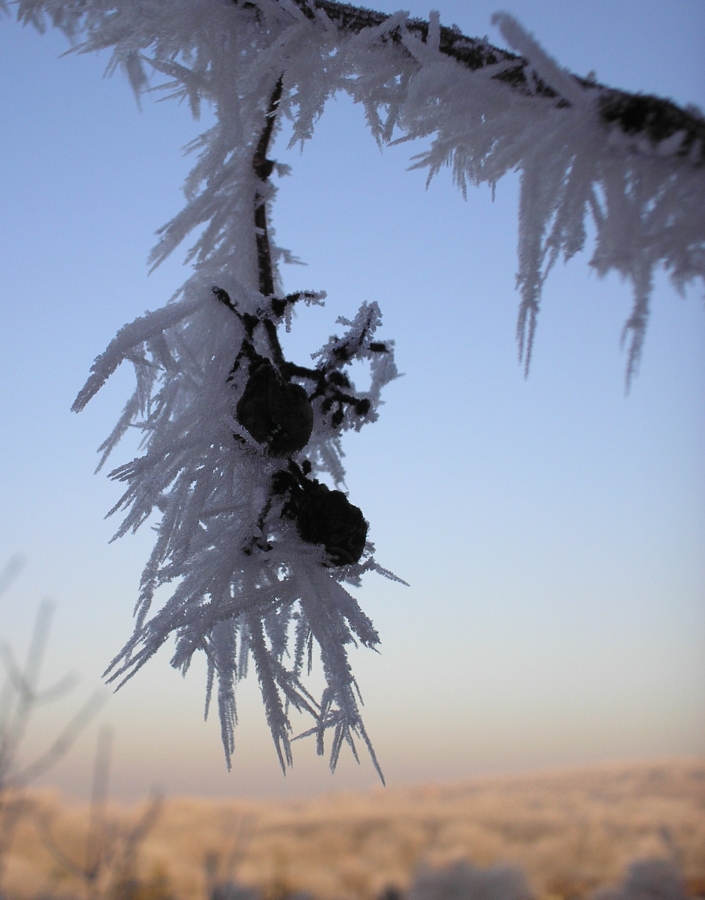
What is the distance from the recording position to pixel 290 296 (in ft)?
1.86

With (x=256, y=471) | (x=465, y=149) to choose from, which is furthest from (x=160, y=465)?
(x=465, y=149)

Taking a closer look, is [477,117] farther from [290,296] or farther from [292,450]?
[292,450]

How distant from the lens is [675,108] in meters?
0.38

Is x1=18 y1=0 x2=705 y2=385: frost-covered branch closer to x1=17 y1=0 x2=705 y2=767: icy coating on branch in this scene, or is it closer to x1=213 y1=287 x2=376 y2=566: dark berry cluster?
x1=17 y1=0 x2=705 y2=767: icy coating on branch

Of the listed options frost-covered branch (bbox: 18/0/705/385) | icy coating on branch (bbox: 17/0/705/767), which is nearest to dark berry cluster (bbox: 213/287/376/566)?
icy coating on branch (bbox: 17/0/705/767)

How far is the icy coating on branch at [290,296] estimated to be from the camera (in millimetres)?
408

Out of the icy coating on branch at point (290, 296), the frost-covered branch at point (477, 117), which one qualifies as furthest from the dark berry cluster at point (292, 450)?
the frost-covered branch at point (477, 117)

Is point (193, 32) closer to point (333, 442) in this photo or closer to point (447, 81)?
point (447, 81)

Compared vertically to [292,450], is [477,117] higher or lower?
higher

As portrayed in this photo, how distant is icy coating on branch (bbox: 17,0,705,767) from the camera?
1.34 feet

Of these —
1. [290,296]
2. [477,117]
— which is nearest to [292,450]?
[290,296]

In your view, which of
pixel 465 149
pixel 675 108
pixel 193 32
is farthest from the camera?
pixel 193 32

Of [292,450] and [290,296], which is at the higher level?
[290,296]

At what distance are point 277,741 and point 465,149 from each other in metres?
0.56
